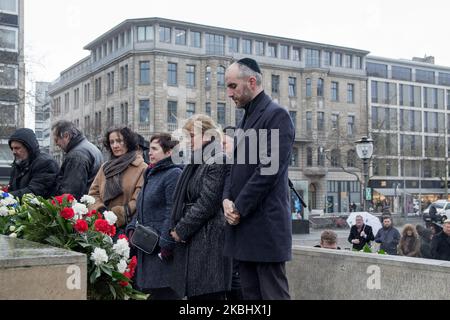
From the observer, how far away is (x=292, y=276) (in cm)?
606

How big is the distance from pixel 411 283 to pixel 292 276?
1427 millimetres

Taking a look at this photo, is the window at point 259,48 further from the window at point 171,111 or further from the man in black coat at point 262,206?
the man in black coat at point 262,206

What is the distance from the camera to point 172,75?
54.7 metres

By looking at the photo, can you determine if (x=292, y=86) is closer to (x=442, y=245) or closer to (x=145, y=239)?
(x=442, y=245)

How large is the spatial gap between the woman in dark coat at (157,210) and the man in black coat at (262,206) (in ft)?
3.07

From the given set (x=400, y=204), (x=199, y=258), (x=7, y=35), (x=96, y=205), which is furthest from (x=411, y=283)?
(x=400, y=204)

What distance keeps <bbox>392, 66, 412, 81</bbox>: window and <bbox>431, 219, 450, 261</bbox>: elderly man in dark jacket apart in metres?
63.4

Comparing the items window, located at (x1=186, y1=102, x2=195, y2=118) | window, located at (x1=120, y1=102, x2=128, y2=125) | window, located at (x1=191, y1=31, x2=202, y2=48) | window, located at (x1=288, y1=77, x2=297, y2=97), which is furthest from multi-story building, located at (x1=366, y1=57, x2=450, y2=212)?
window, located at (x1=120, y1=102, x2=128, y2=125)

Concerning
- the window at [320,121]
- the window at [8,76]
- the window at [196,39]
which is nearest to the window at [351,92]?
the window at [320,121]

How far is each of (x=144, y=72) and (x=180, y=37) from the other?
5.07 metres

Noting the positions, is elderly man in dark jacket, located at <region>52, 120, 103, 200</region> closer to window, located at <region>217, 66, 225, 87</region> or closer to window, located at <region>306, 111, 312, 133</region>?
window, located at <region>217, 66, 225, 87</region>
